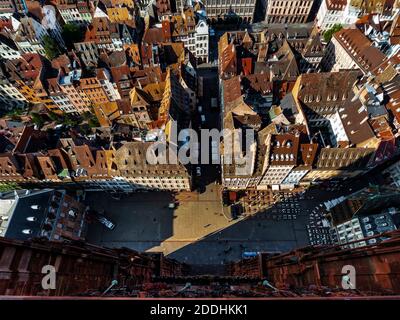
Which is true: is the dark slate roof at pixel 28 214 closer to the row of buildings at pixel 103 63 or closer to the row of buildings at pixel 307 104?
the row of buildings at pixel 103 63

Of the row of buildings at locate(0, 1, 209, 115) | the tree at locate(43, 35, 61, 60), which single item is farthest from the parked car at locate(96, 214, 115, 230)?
the tree at locate(43, 35, 61, 60)

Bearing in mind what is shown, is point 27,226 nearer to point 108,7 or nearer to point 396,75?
point 108,7

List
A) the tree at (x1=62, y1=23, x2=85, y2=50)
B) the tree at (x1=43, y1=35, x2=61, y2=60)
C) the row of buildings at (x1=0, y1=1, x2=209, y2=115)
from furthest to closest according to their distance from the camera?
the tree at (x1=62, y1=23, x2=85, y2=50)
the tree at (x1=43, y1=35, x2=61, y2=60)
the row of buildings at (x1=0, y1=1, x2=209, y2=115)

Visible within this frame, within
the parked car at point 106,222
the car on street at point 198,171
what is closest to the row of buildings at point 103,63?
the car on street at point 198,171

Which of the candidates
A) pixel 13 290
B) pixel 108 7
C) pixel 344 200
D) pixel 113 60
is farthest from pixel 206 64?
pixel 13 290

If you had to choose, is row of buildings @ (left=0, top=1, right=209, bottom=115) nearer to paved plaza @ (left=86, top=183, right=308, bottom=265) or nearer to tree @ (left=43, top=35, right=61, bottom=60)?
tree @ (left=43, top=35, right=61, bottom=60)

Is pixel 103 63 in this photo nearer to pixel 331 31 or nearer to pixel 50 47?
pixel 50 47
